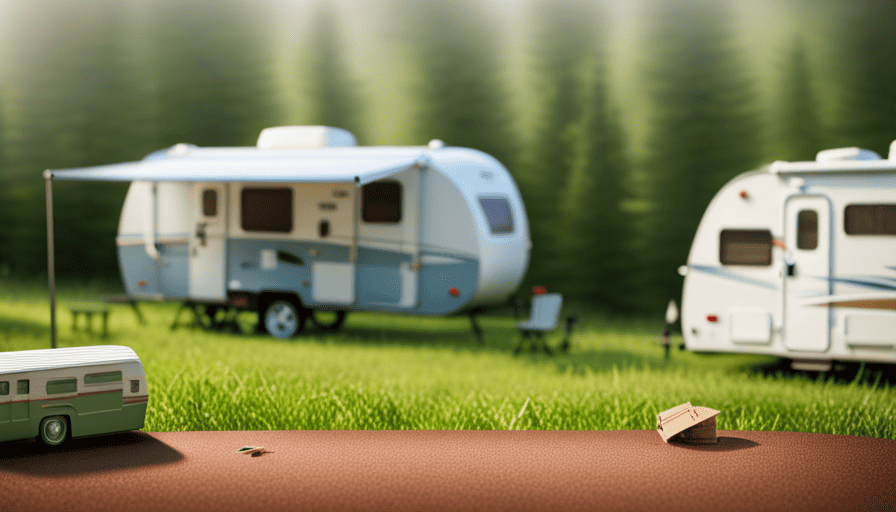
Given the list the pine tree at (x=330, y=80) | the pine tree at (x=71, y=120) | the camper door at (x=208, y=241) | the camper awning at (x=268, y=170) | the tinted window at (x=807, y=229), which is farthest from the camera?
the pine tree at (x=71, y=120)

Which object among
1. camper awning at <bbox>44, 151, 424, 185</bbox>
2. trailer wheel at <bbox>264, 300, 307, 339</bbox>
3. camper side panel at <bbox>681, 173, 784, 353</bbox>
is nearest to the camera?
camper side panel at <bbox>681, 173, 784, 353</bbox>

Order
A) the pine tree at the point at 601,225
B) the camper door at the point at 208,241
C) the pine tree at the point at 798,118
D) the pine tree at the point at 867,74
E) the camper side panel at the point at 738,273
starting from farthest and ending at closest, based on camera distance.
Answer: the pine tree at the point at 601,225
the pine tree at the point at 798,118
the pine tree at the point at 867,74
the camper door at the point at 208,241
the camper side panel at the point at 738,273

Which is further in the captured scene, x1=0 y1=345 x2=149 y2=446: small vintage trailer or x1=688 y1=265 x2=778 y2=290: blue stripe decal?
x1=688 y1=265 x2=778 y2=290: blue stripe decal

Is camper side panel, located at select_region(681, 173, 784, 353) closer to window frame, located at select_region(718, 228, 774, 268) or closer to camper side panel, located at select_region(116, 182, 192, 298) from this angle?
window frame, located at select_region(718, 228, 774, 268)

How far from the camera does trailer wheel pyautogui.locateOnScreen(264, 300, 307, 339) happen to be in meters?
12.7

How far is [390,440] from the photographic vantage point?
19.9ft

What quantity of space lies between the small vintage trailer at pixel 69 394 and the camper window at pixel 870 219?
22.8 feet

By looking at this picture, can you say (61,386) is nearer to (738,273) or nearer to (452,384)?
(452,384)

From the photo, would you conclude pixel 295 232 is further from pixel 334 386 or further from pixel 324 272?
pixel 334 386

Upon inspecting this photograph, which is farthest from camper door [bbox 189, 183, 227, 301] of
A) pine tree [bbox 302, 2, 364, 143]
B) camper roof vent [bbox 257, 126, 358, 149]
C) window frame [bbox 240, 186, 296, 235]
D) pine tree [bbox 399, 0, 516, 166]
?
pine tree [bbox 302, 2, 364, 143]

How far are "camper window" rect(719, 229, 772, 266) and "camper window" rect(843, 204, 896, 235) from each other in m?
0.77

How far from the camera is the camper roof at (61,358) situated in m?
5.40

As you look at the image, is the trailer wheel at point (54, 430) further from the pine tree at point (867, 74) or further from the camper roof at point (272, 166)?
the pine tree at point (867, 74)

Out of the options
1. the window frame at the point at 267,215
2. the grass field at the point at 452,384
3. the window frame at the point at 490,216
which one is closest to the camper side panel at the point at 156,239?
the grass field at the point at 452,384
